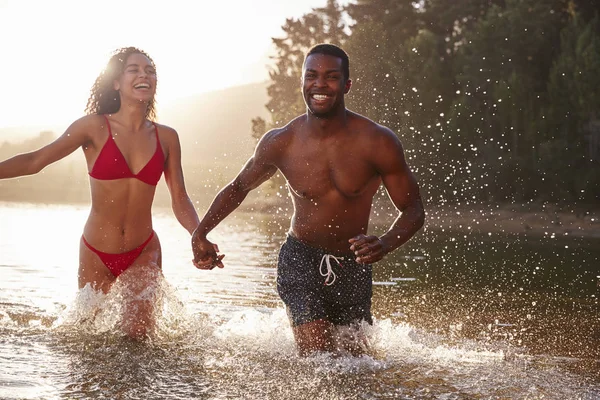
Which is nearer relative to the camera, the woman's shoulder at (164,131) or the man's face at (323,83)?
the man's face at (323,83)

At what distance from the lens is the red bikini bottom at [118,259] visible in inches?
271

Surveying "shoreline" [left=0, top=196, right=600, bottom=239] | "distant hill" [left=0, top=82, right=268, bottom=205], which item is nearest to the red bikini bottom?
"shoreline" [left=0, top=196, right=600, bottom=239]

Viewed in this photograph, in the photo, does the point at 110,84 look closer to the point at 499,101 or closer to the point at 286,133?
the point at 286,133

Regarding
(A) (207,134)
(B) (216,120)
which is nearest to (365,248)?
(A) (207,134)

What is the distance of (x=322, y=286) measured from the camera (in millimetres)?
6348

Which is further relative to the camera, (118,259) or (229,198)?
(118,259)

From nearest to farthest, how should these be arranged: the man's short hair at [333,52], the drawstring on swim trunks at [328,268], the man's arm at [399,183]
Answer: the man's arm at [399,183] → the man's short hair at [333,52] → the drawstring on swim trunks at [328,268]

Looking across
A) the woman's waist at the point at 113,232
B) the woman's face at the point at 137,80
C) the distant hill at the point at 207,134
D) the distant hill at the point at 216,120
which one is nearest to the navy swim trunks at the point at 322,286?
the woman's waist at the point at 113,232

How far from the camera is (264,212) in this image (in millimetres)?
47125

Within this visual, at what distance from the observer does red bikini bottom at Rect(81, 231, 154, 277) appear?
22.6ft

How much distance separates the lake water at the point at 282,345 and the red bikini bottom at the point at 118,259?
246 mm

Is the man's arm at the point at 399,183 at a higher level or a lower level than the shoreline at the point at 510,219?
higher

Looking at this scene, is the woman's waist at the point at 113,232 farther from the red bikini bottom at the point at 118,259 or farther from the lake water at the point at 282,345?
the lake water at the point at 282,345

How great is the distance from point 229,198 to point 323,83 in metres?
1.12
